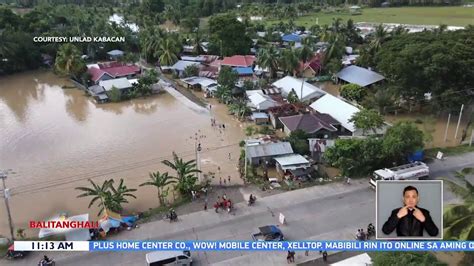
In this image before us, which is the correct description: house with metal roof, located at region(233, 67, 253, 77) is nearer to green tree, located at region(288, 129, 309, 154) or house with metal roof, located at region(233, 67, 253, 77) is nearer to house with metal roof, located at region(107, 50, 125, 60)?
house with metal roof, located at region(107, 50, 125, 60)

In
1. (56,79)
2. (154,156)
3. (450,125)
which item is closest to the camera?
(154,156)

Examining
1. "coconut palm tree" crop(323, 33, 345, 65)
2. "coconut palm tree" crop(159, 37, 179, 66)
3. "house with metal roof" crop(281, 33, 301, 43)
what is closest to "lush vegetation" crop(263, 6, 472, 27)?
"house with metal roof" crop(281, 33, 301, 43)

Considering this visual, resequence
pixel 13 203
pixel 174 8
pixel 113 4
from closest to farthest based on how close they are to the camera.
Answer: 1. pixel 13 203
2. pixel 174 8
3. pixel 113 4

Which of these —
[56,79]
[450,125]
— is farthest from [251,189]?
[56,79]

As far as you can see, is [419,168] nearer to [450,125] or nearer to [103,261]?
[450,125]

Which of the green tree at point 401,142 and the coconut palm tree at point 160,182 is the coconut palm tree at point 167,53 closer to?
the coconut palm tree at point 160,182

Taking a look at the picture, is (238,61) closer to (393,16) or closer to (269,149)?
(269,149)
